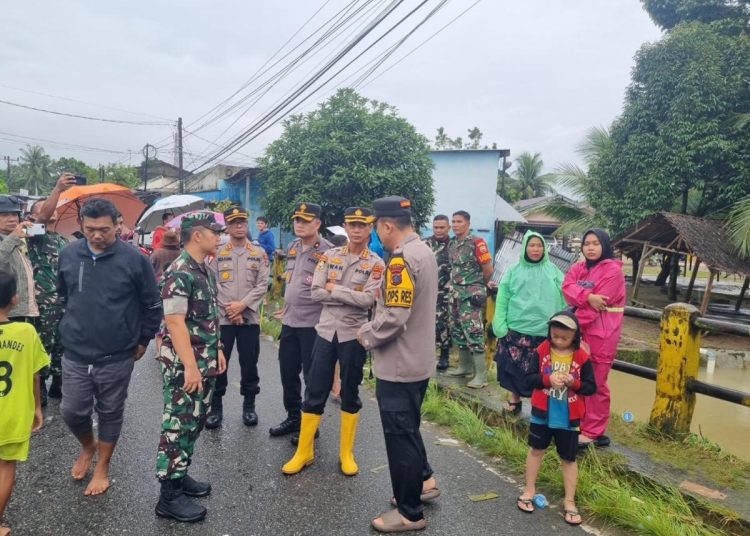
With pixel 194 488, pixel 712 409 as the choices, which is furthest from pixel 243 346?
pixel 712 409

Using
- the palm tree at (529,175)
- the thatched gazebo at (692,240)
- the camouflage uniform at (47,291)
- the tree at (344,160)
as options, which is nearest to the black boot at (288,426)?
the camouflage uniform at (47,291)

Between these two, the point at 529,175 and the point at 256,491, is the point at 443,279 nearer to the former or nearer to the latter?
the point at 256,491

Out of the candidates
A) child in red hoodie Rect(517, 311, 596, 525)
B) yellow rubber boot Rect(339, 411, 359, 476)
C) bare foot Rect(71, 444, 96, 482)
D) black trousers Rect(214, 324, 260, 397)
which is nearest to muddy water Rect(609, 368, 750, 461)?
child in red hoodie Rect(517, 311, 596, 525)

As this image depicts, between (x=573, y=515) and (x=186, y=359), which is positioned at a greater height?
(x=186, y=359)

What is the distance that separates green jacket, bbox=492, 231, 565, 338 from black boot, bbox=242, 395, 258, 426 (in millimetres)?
2146

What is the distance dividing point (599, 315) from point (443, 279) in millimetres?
2092

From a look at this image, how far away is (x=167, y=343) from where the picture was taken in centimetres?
285

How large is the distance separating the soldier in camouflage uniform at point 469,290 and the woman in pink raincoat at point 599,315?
4.57 ft

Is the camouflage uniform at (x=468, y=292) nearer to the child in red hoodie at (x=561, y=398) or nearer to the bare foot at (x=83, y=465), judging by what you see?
the child in red hoodie at (x=561, y=398)

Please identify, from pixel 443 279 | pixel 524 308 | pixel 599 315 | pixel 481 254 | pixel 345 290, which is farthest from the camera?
pixel 443 279

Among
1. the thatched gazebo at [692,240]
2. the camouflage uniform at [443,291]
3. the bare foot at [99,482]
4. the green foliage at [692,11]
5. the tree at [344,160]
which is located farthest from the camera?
the green foliage at [692,11]

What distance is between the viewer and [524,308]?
12.8 feet

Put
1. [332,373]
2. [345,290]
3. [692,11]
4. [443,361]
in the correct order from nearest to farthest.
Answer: [345,290] < [332,373] < [443,361] < [692,11]

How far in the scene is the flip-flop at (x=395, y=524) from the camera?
273 cm
